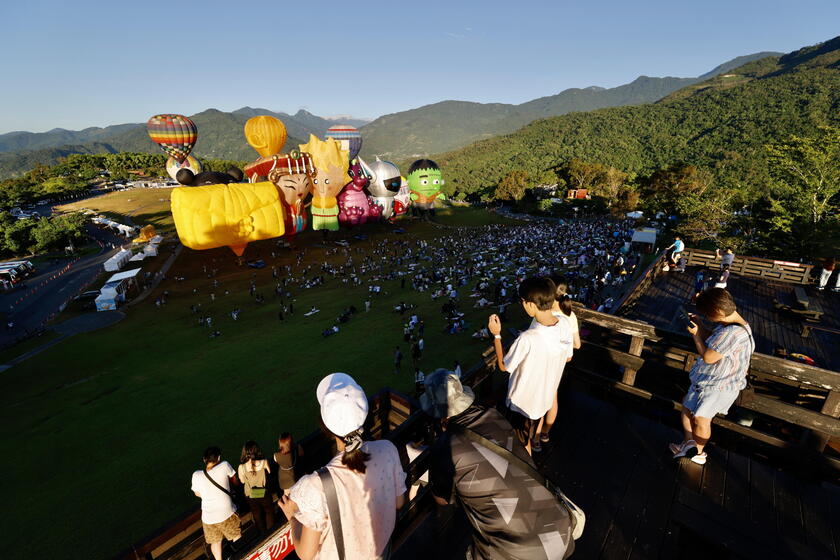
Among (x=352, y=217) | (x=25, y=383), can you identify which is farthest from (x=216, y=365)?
(x=352, y=217)

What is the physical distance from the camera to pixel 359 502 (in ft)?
6.45

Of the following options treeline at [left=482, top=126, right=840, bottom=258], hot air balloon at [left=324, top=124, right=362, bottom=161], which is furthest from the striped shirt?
hot air balloon at [left=324, top=124, right=362, bottom=161]

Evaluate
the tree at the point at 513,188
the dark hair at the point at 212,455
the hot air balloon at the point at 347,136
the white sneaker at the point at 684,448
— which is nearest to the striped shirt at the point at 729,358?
the white sneaker at the point at 684,448

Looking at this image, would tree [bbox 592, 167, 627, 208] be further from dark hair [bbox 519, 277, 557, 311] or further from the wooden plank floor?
dark hair [bbox 519, 277, 557, 311]

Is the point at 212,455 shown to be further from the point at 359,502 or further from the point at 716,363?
the point at 716,363

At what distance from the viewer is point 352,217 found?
31.0 m

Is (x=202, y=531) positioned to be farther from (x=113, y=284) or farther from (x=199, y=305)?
(x=113, y=284)

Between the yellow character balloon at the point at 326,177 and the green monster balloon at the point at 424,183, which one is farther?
the green monster balloon at the point at 424,183

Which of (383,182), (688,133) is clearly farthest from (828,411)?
(688,133)

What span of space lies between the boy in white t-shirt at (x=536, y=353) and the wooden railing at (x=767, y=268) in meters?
12.0

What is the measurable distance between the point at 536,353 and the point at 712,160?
105141 mm

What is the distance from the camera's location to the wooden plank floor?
2561 millimetres

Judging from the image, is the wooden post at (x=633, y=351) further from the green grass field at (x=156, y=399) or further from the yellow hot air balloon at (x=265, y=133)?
the yellow hot air balloon at (x=265, y=133)

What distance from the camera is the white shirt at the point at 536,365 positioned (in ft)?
10.1
